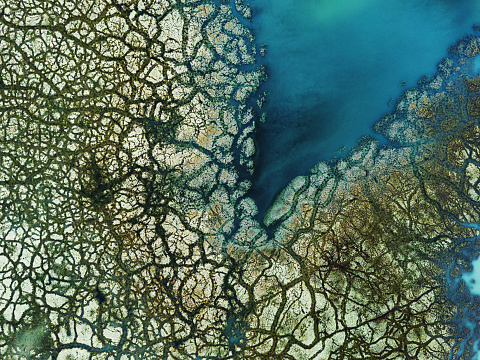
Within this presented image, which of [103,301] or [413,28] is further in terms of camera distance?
[413,28]

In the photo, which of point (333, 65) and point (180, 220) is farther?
point (333, 65)

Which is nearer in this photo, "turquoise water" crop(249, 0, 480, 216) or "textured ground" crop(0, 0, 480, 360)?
"textured ground" crop(0, 0, 480, 360)

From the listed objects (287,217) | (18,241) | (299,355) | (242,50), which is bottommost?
(299,355)

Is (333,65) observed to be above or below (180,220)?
above

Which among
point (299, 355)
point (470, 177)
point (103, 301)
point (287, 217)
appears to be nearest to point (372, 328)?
point (299, 355)

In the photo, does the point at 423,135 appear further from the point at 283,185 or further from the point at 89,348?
the point at 89,348

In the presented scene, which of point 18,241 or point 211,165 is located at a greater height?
point 211,165

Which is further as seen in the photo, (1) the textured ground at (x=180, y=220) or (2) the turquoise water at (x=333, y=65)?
(2) the turquoise water at (x=333, y=65)
